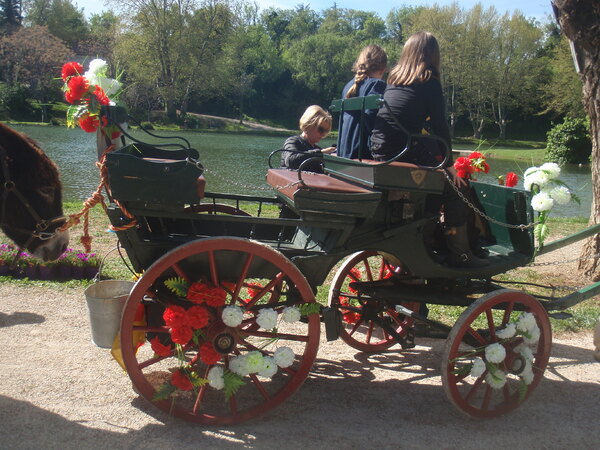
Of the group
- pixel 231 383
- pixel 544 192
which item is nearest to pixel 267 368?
pixel 231 383

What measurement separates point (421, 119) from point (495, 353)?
1.59 meters

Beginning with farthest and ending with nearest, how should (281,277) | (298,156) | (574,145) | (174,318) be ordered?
1. (574,145)
2. (298,156)
3. (281,277)
4. (174,318)

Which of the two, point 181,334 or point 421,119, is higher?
point 421,119

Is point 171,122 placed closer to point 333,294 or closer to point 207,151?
point 207,151

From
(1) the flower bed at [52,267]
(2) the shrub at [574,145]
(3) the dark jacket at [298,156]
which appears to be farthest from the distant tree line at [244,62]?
(3) the dark jacket at [298,156]

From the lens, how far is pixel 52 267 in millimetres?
6316

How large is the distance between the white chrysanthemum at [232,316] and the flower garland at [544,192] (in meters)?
2.25

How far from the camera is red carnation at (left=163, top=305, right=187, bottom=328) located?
3.14 m

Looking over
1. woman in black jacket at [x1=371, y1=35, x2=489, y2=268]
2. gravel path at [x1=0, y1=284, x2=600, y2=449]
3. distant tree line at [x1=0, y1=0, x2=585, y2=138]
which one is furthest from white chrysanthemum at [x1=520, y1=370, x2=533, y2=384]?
distant tree line at [x1=0, y1=0, x2=585, y2=138]

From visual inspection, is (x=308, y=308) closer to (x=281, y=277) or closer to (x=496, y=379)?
(x=281, y=277)

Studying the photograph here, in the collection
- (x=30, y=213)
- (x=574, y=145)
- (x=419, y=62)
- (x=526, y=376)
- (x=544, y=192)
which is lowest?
(x=526, y=376)

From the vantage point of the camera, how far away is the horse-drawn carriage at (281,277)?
10.4 feet

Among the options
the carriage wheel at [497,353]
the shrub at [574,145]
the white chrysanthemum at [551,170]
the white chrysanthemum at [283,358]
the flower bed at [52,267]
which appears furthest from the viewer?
the shrub at [574,145]

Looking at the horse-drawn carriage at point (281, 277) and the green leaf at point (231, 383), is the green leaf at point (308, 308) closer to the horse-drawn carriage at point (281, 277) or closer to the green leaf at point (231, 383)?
the horse-drawn carriage at point (281, 277)
